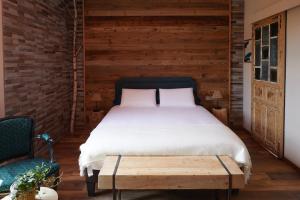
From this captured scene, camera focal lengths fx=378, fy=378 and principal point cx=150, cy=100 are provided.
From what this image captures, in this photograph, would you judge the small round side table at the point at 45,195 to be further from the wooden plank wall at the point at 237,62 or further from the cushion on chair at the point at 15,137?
the wooden plank wall at the point at 237,62

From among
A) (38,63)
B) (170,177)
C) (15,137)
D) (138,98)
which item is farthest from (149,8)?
(170,177)

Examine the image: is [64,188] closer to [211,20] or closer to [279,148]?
[279,148]

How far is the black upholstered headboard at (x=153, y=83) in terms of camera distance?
6.59 metres

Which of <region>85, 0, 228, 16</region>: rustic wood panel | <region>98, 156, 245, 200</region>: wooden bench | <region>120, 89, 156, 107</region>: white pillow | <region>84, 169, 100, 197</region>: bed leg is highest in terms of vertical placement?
<region>85, 0, 228, 16</region>: rustic wood panel

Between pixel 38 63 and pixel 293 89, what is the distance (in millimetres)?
3318

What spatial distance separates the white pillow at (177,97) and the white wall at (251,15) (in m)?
1.05

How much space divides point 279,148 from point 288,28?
Result: 157 cm

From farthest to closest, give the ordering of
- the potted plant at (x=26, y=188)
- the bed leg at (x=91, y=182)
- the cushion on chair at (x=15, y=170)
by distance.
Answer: the bed leg at (x=91, y=182) → the cushion on chair at (x=15, y=170) → the potted plant at (x=26, y=188)

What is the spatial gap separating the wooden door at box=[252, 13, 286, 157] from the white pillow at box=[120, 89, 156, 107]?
1679 millimetres

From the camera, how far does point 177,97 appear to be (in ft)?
20.4

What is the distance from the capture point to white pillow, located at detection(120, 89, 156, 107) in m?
6.14

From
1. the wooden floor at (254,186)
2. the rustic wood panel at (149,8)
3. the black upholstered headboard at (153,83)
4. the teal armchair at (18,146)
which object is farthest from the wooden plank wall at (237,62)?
the teal armchair at (18,146)

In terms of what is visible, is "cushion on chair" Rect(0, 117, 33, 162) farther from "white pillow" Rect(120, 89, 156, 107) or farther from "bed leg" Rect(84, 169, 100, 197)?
"white pillow" Rect(120, 89, 156, 107)

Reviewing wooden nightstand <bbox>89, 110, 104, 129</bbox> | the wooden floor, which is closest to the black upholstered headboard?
wooden nightstand <bbox>89, 110, 104, 129</bbox>
